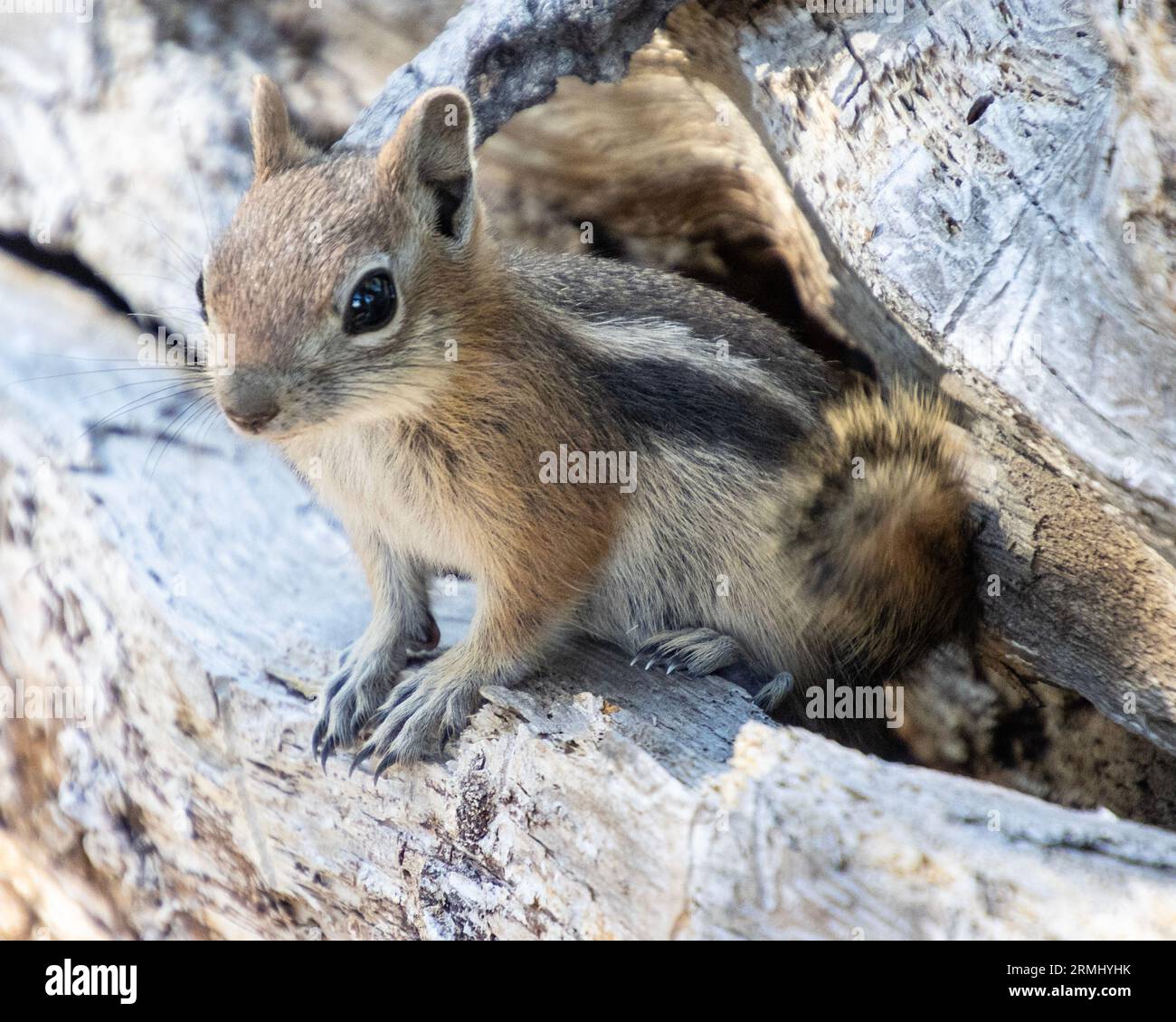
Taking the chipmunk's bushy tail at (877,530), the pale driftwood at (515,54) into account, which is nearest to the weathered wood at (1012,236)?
the chipmunk's bushy tail at (877,530)

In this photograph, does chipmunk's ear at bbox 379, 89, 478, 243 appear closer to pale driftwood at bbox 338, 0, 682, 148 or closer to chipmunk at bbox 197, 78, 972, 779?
chipmunk at bbox 197, 78, 972, 779

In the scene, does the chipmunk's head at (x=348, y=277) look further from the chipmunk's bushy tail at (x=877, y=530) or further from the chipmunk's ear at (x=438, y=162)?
the chipmunk's bushy tail at (x=877, y=530)

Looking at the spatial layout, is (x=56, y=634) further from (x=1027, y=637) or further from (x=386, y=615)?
(x=1027, y=637)

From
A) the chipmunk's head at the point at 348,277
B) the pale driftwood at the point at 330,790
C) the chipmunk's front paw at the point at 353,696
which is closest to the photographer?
the pale driftwood at the point at 330,790

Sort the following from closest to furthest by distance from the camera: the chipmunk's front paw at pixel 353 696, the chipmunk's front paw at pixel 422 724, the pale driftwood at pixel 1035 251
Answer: the pale driftwood at pixel 1035 251, the chipmunk's front paw at pixel 422 724, the chipmunk's front paw at pixel 353 696

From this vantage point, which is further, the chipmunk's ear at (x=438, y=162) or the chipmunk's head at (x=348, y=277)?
the chipmunk's ear at (x=438, y=162)

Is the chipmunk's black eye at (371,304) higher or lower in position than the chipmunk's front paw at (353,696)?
higher

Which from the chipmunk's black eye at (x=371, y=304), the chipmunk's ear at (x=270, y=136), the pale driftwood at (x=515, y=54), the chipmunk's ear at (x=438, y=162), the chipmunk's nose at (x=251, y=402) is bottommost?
the chipmunk's nose at (x=251, y=402)

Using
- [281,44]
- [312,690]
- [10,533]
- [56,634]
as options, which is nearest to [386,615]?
[312,690]
